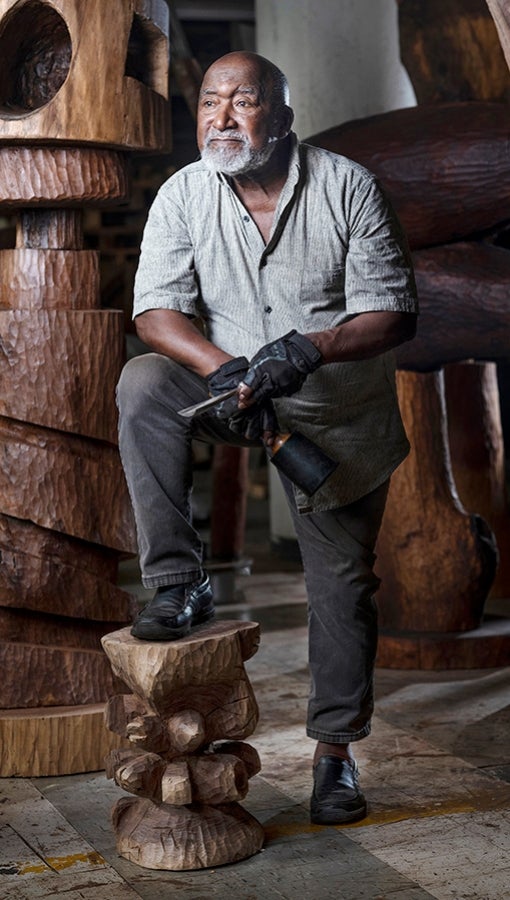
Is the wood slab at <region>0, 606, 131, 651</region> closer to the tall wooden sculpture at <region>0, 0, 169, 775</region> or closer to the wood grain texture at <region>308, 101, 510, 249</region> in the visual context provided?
the tall wooden sculpture at <region>0, 0, 169, 775</region>

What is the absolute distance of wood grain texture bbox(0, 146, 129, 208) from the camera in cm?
347

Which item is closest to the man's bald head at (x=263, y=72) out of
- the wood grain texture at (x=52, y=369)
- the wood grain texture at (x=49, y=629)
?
the wood grain texture at (x=52, y=369)

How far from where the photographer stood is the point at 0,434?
3.48 metres

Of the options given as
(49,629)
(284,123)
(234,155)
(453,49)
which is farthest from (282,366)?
(453,49)

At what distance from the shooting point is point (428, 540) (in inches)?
179

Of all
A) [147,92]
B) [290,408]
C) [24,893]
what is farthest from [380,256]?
[24,893]

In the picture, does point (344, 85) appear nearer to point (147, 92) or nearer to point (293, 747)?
point (147, 92)

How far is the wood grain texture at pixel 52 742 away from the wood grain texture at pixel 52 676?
6 cm

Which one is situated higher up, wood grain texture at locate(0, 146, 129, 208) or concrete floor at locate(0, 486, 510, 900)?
wood grain texture at locate(0, 146, 129, 208)

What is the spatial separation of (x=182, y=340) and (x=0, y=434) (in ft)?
2.62

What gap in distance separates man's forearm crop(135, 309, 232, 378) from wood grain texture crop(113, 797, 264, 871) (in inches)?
37.0

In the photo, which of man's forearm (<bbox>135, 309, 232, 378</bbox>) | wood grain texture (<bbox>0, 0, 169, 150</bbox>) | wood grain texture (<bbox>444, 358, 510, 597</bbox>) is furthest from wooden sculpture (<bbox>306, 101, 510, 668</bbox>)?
man's forearm (<bbox>135, 309, 232, 378</bbox>)

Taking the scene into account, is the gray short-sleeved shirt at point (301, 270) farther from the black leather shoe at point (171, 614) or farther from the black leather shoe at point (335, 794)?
the black leather shoe at point (335, 794)

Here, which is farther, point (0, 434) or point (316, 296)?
point (0, 434)
